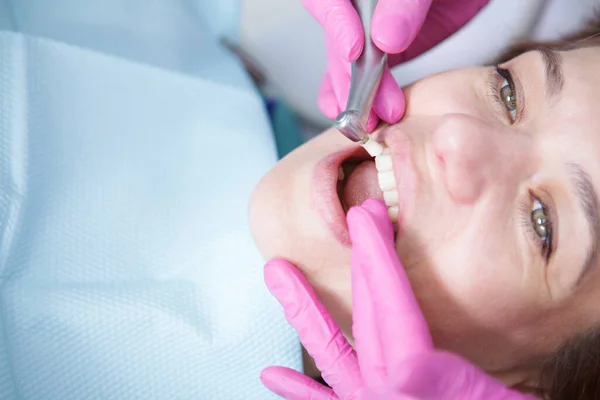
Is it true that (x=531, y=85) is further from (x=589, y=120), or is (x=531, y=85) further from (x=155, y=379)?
(x=155, y=379)

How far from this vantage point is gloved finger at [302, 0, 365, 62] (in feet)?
3.11

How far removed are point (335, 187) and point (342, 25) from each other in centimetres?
31

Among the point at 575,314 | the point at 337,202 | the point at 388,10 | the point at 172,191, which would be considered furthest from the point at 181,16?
the point at 575,314

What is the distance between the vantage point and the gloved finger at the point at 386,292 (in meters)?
0.75

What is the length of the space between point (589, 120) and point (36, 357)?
1.04 m

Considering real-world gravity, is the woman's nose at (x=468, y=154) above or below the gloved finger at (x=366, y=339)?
above

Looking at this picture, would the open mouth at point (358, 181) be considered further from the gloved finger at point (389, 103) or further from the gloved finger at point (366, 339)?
the gloved finger at point (366, 339)

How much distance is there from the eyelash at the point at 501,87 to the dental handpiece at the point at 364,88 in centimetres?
21

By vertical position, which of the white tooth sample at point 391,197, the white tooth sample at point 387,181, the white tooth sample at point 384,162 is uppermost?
the white tooth sample at point 384,162

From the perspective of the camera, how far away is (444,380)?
72cm

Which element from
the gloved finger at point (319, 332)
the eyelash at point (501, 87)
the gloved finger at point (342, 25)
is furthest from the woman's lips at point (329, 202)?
the eyelash at point (501, 87)

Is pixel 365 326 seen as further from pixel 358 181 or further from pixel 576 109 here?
pixel 576 109

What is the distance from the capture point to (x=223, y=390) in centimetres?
105

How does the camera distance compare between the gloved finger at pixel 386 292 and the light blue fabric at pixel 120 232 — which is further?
the light blue fabric at pixel 120 232
